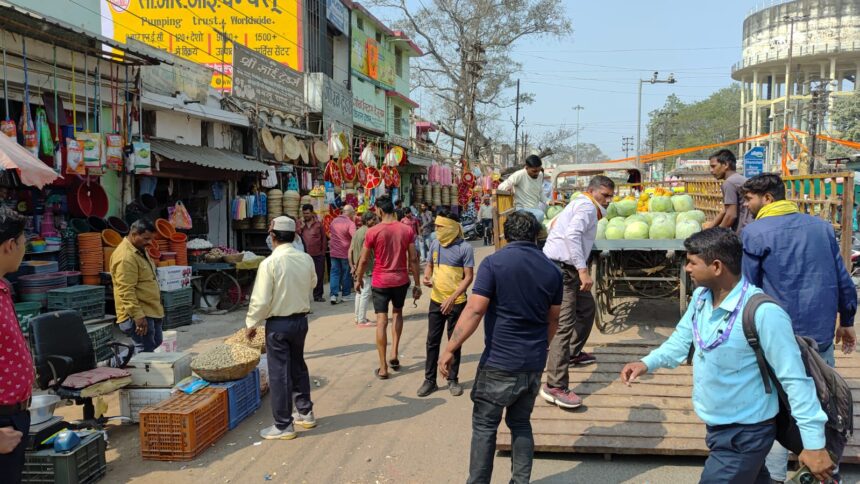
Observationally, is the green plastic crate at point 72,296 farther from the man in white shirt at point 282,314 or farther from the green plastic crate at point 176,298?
the man in white shirt at point 282,314

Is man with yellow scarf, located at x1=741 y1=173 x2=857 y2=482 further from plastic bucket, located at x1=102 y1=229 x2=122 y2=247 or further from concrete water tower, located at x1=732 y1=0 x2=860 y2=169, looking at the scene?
concrete water tower, located at x1=732 y1=0 x2=860 y2=169

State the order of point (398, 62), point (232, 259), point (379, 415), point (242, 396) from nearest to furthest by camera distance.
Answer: point (242, 396), point (379, 415), point (232, 259), point (398, 62)

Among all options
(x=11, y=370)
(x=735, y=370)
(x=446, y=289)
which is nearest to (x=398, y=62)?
(x=446, y=289)

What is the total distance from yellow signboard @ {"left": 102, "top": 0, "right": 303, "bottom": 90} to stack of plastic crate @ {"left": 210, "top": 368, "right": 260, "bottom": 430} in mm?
14735

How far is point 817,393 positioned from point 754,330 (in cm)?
40

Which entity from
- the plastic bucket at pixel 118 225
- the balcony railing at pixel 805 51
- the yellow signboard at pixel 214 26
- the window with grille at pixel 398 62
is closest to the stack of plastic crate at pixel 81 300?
the plastic bucket at pixel 118 225

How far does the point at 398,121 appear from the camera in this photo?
1164 inches

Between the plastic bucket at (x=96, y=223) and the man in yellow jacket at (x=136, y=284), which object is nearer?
the man in yellow jacket at (x=136, y=284)

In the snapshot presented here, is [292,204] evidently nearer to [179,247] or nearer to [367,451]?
[179,247]

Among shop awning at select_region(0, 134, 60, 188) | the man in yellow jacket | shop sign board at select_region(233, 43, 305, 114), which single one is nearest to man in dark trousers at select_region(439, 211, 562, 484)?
the man in yellow jacket

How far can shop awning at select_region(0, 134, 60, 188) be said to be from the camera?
18.4ft

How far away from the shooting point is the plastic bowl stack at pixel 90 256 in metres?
8.24

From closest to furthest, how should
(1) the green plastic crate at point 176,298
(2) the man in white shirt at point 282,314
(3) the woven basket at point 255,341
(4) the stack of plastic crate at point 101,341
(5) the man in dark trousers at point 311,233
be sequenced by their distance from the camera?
(2) the man in white shirt at point 282,314, (4) the stack of plastic crate at point 101,341, (3) the woven basket at point 255,341, (1) the green plastic crate at point 176,298, (5) the man in dark trousers at point 311,233

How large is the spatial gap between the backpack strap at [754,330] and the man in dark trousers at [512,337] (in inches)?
49.3
